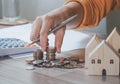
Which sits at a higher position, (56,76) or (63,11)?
(63,11)

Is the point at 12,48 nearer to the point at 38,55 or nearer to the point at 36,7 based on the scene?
the point at 38,55

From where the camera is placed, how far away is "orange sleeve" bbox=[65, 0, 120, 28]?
112 centimetres

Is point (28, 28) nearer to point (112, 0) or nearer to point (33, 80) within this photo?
point (112, 0)

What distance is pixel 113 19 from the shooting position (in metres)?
1.56

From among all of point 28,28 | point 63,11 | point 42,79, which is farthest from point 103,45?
point 28,28

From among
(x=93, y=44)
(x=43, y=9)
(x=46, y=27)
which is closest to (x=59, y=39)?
(x=46, y=27)

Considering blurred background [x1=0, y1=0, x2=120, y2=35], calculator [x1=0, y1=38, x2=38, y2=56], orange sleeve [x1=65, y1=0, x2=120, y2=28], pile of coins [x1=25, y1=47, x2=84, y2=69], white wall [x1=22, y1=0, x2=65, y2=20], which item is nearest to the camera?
pile of coins [x1=25, y1=47, x2=84, y2=69]

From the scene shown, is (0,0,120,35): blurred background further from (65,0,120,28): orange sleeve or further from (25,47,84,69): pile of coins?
(25,47,84,69): pile of coins

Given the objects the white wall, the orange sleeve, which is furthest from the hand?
the white wall

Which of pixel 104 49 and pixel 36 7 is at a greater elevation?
pixel 36 7

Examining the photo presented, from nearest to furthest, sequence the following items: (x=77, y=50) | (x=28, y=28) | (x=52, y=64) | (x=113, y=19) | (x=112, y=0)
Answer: (x=52, y=64)
(x=77, y=50)
(x=112, y=0)
(x=28, y=28)
(x=113, y=19)

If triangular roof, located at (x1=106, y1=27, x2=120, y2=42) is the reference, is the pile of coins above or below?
below

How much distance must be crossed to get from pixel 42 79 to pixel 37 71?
0.07m

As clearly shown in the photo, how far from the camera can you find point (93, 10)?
115cm
